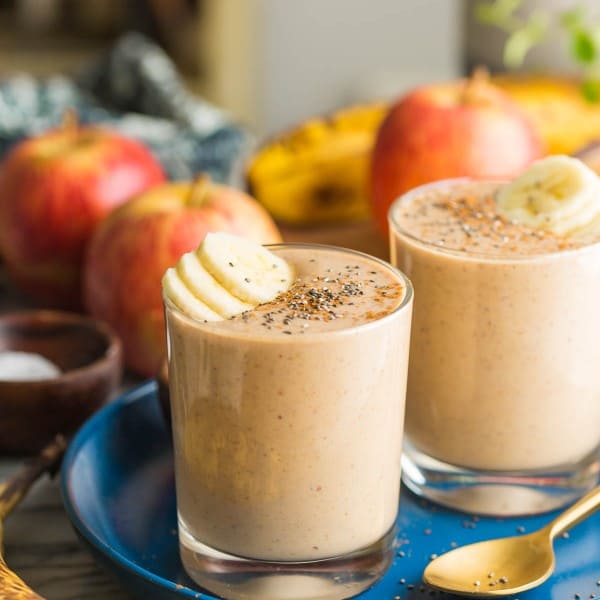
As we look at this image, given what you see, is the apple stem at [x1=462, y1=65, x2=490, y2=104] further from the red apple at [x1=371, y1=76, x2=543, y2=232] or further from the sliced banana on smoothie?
the sliced banana on smoothie

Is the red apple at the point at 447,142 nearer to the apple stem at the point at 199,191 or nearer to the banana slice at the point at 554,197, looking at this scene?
the apple stem at the point at 199,191

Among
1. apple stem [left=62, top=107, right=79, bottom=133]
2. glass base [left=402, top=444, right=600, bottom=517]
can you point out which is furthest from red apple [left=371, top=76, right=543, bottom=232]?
glass base [left=402, top=444, right=600, bottom=517]

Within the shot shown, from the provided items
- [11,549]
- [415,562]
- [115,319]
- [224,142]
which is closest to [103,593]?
[11,549]

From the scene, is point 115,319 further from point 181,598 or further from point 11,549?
point 181,598

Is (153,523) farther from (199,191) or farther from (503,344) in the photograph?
(199,191)

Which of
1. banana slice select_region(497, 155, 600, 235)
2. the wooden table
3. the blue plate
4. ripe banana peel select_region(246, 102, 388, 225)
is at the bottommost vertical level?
the wooden table

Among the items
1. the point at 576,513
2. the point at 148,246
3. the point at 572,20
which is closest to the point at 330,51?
the point at 572,20
